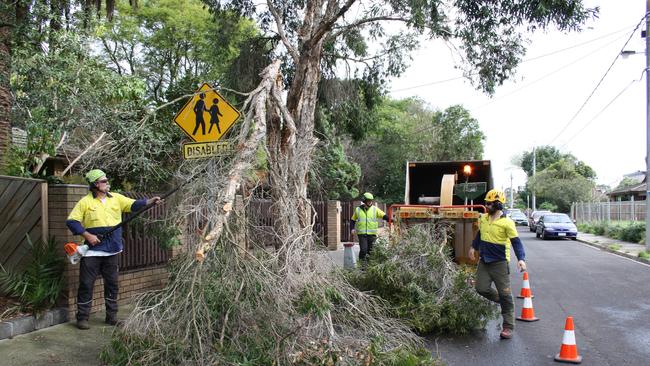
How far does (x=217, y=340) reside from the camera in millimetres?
4355

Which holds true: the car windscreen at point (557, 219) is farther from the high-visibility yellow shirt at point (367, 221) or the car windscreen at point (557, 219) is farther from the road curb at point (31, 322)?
the road curb at point (31, 322)

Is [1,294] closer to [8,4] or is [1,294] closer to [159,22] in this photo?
[8,4]

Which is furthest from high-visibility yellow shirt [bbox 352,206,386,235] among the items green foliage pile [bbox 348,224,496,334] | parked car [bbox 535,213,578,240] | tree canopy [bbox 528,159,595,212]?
tree canopy [bbox 528,159,595,212]

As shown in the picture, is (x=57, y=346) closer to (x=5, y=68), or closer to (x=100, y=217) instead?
(x=100, y=217)

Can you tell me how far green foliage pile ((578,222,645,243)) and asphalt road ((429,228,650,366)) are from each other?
404 inches

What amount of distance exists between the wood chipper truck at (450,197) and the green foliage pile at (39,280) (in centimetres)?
512

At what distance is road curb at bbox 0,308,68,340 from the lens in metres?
5.48

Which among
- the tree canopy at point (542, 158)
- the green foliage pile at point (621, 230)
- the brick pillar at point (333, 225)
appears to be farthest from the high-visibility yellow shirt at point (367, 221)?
the tree canopy at point (542, 158)

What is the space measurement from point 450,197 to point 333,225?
7109 mm

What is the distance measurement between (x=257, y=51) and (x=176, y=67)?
11.7 metres

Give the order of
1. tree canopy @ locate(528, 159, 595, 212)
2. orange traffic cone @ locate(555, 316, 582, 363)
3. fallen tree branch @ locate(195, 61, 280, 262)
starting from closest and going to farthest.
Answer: fallen tree branch @ locate(195, 61, 280, 262) → orange traffic cone @ locate(555, 316, 582, 363) → tree canopy @ locate(528, 159, 595, 212)

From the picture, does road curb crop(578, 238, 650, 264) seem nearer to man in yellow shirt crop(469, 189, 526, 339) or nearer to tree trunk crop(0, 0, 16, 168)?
man in yellow shirt crop(469, 189, 526, 339)

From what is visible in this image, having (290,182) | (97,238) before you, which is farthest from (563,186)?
(97,238)

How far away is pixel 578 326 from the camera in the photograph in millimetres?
7246
